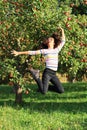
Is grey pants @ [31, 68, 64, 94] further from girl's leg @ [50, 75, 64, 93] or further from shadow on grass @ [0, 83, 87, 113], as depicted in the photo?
shadow on grass @ [0, 83, 87, 113]

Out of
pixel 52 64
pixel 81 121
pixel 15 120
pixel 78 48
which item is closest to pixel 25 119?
pixel 15 120

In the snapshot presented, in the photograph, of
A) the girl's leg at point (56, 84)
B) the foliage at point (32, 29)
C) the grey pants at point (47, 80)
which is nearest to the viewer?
the grey pants at point (47, 80)

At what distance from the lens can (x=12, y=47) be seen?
64.3 ft

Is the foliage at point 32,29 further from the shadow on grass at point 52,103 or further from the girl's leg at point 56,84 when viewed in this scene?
the girl's leg at point 56,84

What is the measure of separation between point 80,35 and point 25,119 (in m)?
6.54

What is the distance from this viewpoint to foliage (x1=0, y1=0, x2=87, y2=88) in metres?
18.0

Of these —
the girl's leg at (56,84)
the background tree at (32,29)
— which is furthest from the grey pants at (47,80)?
the background tree at (32,29)

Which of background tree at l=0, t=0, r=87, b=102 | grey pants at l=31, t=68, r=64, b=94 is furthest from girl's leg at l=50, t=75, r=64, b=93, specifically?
background tree at l=0, t=0, r=87, b=102

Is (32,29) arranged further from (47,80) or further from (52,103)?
(47,80)

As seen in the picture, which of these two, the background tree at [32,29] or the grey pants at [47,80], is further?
the background tree at [32,29]

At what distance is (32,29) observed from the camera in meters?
18.8

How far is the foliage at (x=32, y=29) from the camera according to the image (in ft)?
59.0

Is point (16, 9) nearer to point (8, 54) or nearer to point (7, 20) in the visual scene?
point (7, 20)

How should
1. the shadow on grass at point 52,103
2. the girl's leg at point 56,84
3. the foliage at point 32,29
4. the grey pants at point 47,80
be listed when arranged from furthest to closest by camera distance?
the shadow on grass at point 52,103 < the foliage at point 32,29 < the girl's leg at point 56,84 < the grey pants at point 47,80
